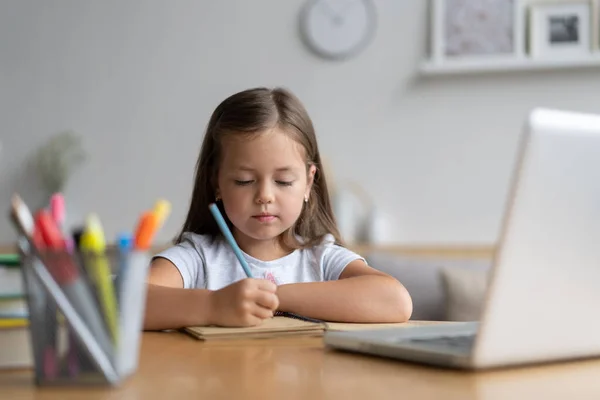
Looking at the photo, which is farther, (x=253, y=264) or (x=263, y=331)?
(x=253, y=264)

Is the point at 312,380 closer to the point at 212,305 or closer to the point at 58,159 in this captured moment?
the point at 212,305

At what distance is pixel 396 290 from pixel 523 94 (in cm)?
273

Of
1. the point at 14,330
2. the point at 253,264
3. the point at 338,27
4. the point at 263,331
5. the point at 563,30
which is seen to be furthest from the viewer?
the point at 338,27

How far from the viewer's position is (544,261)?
2.44 feet

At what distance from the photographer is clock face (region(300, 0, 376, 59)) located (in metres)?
3.99

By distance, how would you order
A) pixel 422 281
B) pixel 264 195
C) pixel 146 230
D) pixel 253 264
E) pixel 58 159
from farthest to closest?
pixel 58 159
pixel 422 281
pixel 253 264
pixel 264 195
pixel 146 230

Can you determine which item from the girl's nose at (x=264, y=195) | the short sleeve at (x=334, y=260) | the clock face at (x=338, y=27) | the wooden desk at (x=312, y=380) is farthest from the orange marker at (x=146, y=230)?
the clock face at (x=338, y=27)

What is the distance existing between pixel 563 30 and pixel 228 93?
1.47 m

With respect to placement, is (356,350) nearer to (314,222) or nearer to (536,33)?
(314,222)

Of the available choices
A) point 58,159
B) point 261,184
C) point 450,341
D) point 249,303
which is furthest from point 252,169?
point 58,159

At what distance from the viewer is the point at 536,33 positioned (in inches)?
150

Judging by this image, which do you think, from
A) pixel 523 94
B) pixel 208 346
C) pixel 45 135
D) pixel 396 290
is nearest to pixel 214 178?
pixel 396 290

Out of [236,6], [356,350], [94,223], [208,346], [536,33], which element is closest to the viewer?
[94,223]

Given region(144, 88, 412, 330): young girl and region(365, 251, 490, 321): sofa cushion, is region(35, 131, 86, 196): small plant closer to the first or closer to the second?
region(365, 251, 490, 321): sofa cushion
